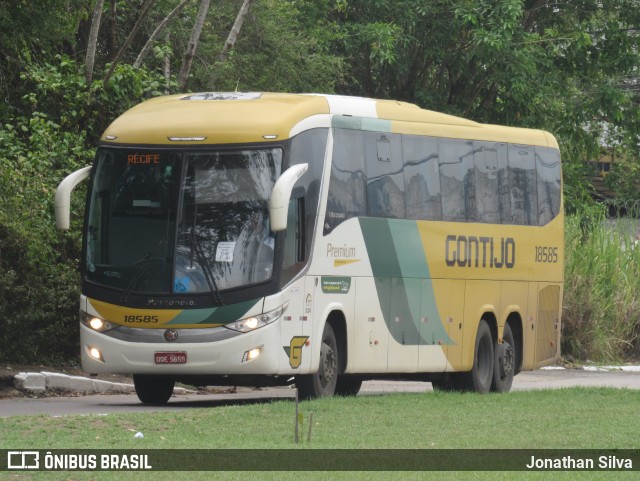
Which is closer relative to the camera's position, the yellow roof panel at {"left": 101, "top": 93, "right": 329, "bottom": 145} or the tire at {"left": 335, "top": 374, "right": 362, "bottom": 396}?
the yellow roof panel at {"left": 101, "top": 93, "right": 329, "bottom": 145}

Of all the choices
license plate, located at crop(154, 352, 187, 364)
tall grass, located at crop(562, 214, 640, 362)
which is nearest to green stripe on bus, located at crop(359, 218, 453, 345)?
license plate, located at crop(154, 352, 187, 364)

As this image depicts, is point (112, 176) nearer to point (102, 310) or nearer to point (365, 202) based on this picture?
point (102, 310)

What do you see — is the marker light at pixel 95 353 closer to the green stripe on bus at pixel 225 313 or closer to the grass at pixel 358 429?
the green stripe on bus at pixel 225 313

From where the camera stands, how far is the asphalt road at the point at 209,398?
1723 cm

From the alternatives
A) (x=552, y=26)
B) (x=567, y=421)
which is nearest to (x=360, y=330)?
(x=567, y=421)

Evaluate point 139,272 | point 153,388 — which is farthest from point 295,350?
point 153,388

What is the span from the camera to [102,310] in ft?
57.9

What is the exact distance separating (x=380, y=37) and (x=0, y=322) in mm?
12221

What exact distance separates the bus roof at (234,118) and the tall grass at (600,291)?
14.1m

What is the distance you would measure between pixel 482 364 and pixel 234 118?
20.3 ft

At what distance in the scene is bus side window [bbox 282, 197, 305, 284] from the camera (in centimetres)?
1750

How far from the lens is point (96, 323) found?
696 inches

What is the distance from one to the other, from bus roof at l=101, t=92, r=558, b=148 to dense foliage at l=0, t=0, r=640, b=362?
335cm

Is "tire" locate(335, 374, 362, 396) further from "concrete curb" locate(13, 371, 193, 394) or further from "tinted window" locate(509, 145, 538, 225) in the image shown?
"tinted window" locate(509, 145, 538, 225)
